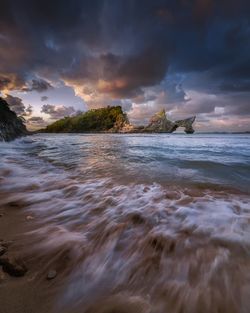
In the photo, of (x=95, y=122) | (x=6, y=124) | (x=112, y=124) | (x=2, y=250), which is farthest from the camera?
(x=95, y=122)

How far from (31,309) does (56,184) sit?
372 cm

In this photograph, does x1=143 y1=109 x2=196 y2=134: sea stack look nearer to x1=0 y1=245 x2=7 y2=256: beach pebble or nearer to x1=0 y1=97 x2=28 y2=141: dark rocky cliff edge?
x1=0 y1=97 x2=28 y2=141: dark rocky cliff edge

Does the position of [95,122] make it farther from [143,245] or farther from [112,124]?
Answer: [143,245]

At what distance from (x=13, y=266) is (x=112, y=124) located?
147m

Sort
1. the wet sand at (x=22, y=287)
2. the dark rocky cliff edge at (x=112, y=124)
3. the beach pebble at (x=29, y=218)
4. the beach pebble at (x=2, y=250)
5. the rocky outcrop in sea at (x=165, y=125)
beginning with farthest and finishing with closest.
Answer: the rocky outcrop in sea at (x=165, y=125) < the dark rocky cliff edge at (x=112, y=124) < the beach pebble at (x=29, y=218) < the beach pebble at (x=2, y=250) < the wet sand at (x=22, y=287)

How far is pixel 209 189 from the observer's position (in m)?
4.62

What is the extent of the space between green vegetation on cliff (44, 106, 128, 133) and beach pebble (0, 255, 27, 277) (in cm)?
13859

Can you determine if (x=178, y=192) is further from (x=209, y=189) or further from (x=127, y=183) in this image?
(x=127, y=183)

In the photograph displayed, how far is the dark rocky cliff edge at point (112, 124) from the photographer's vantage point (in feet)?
460

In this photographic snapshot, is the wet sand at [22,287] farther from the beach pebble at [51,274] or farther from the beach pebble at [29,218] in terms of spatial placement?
the beach pebble at [29,218]

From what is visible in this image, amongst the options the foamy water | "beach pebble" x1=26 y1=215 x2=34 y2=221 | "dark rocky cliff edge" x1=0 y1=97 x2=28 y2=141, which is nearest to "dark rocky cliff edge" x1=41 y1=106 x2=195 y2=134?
"dark rocky cliff edge" x1=0 y1=97 x2=28 y2=141

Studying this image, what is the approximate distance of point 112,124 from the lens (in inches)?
5753

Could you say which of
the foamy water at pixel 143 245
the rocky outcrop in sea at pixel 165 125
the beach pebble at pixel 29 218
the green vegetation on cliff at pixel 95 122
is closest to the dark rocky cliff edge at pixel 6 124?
the foamy water at pixel 143 245

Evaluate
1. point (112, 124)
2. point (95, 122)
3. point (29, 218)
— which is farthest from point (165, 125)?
point (29, 218)
